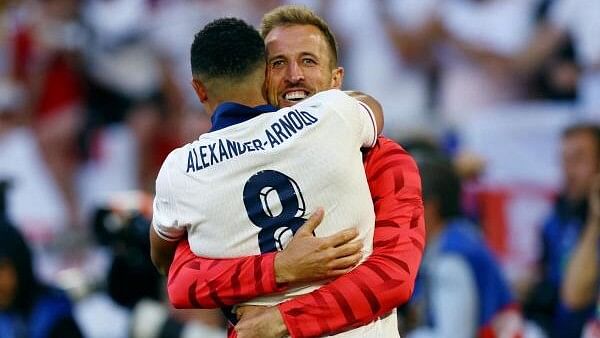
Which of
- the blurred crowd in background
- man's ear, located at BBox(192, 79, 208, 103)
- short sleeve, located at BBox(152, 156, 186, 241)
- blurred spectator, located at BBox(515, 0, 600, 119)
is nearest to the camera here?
short sleeve, located at BBox(152, 156, 186, 241)

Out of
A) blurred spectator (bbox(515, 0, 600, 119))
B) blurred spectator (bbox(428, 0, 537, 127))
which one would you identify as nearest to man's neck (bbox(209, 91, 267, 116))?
blurred spectator (bbox(515, 0, 600, 119))

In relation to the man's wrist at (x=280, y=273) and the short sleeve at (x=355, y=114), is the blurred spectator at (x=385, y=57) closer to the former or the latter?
the short sleeve at (x=355, y=114)

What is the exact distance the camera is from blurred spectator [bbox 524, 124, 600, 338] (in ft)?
21.2

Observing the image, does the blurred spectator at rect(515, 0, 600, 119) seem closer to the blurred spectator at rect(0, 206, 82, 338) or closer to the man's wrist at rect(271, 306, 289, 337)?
the blurred spectator at rect(0, 206, 82, 338)

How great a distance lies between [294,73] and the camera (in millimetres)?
3236

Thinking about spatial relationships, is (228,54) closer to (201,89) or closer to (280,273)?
(201,89)

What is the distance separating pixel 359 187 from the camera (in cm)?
291

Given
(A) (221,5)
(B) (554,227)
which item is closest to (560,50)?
(B) (554,227)

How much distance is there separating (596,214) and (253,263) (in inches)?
102

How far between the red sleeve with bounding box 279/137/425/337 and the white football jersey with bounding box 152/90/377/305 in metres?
0.05

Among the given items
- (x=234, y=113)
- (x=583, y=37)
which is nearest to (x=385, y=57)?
(x=583, y=37)

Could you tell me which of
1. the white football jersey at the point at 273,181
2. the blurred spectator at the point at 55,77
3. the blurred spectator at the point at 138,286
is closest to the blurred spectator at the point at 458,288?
the blurred spectator at the point at 138,286

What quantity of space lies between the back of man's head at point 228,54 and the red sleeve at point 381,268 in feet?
1.19

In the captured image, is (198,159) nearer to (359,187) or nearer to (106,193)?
(359,187)
